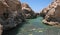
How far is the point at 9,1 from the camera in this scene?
4359cm

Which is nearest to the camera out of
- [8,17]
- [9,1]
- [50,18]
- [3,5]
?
[3,5]

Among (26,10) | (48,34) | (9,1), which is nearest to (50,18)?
(9,1)

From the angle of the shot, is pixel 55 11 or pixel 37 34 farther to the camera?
pixel 55 11

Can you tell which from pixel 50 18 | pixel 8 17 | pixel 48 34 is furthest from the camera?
pixel 50 18

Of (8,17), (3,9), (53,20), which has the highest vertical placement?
(3,9)

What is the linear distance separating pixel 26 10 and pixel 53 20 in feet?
121

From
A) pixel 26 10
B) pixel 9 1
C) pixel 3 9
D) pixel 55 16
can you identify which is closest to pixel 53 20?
pixel 55 16

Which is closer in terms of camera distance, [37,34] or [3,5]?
[37,34]

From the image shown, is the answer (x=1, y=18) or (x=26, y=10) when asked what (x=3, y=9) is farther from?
(x=26, y=10)

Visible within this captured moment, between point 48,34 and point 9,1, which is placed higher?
point 9,1

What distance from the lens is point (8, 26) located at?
112 feet

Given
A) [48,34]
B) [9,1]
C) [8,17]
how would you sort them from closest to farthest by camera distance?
1. [48,34]
2. [8,17]
3. [9,1]

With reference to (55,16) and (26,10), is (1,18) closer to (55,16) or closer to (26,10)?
(55,16)

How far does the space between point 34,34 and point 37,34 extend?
26.2 inches
